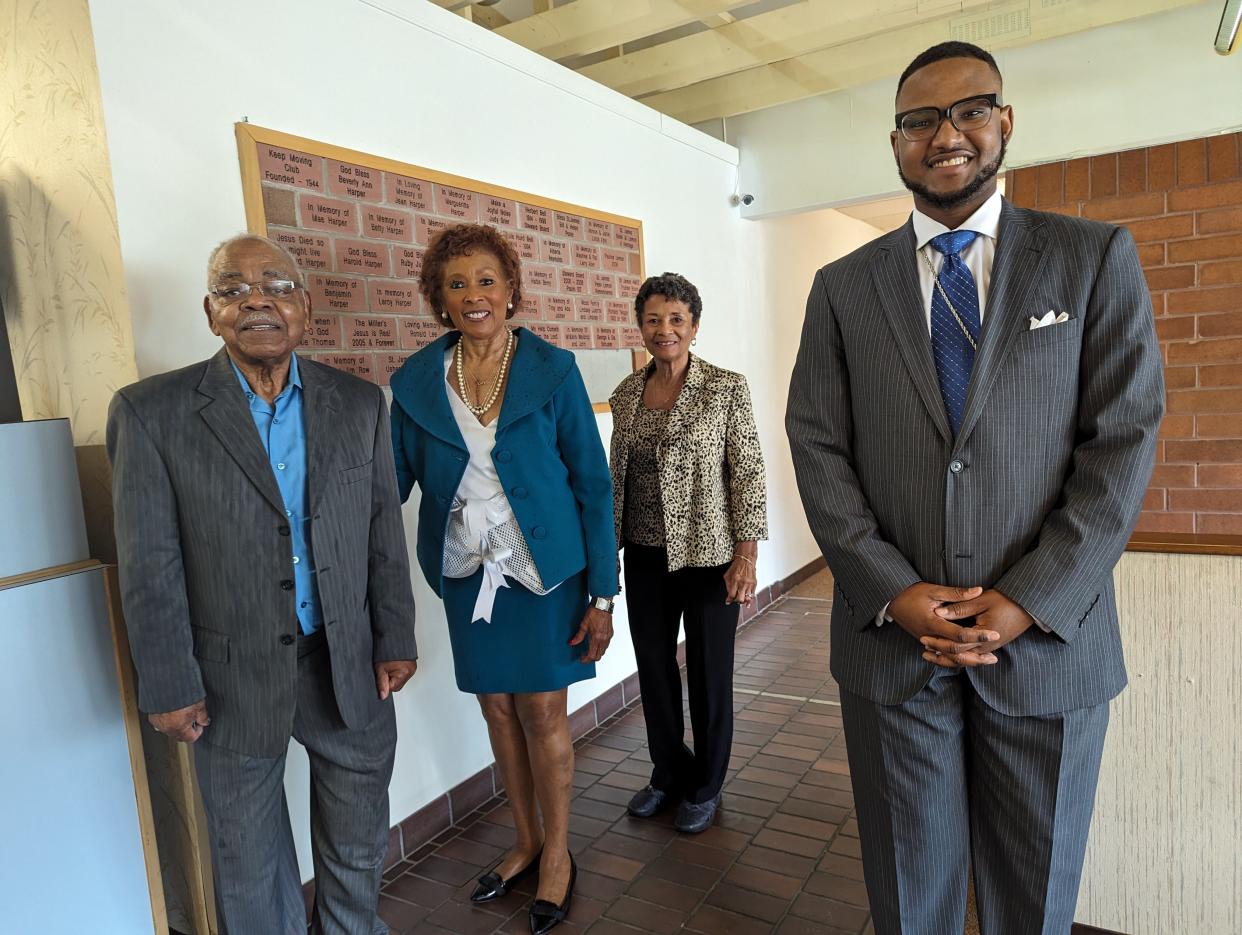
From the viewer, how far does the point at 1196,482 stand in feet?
11.0

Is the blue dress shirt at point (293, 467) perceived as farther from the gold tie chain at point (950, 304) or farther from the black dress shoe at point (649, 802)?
the black dress shoe at point (649, 802)

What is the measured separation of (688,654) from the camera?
2.72 metres

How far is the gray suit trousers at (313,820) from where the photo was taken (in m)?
1.72

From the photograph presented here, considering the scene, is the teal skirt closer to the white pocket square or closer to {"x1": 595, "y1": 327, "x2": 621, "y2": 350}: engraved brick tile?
the white pocket square

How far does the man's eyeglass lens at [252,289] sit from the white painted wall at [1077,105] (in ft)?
12.3

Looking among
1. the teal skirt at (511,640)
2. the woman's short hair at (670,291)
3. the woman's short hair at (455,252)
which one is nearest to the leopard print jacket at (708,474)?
the woman's short hair at (670,291)

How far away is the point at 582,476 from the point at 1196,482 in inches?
108

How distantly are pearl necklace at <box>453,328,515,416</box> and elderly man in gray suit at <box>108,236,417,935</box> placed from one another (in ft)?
1.07

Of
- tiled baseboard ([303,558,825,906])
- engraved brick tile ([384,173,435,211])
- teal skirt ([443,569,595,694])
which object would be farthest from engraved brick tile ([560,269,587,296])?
tiled baseboard ([303,558,825,906])

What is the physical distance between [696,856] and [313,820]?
1.21 meters

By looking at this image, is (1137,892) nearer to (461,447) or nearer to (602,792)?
(602,792)

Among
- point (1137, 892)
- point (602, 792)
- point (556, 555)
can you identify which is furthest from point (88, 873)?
point (1137, 892)

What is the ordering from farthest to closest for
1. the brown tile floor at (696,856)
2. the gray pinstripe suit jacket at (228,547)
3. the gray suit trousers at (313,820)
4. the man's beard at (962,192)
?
1. the brown tile floor at (696,856)
2. the gray suit trousers at (313,820)
3. the gray pinstripe suit jacket at (228,547)
4. the man's beard at (962,192)

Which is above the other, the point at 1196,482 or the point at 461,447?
the point at 461,447
